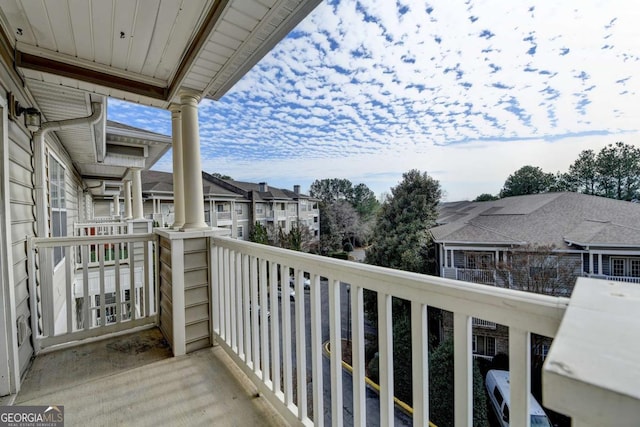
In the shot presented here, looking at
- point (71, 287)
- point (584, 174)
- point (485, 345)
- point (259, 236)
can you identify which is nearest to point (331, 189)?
point (259, 236)

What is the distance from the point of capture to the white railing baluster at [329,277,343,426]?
1.18 metres

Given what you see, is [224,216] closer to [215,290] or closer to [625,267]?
[215,290]

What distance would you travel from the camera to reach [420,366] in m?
0.88

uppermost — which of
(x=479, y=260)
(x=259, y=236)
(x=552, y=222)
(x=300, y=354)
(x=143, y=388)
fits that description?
(x=552, y=222)

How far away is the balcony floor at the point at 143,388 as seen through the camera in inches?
62.9

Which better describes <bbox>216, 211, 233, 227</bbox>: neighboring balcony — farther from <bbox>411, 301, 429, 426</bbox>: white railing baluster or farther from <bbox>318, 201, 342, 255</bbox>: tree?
<bbox>411, 301, 429, 426</bbox>: white railing baluster

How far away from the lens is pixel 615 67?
7.14ft

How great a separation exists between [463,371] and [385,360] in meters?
0.29

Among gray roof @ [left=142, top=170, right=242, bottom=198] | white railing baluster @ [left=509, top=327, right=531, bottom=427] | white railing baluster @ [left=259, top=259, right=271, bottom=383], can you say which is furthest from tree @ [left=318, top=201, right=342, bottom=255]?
white railing baluster @ [left=509, top=327, right=531, bottom=427]

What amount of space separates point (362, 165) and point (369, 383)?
33.0 feet

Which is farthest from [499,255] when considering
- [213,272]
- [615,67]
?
[213,272]

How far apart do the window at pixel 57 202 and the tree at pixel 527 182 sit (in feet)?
17.6

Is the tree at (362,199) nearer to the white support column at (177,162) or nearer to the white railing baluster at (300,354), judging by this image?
the white support column at (177,162)

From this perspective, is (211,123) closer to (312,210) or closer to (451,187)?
(312,210)
